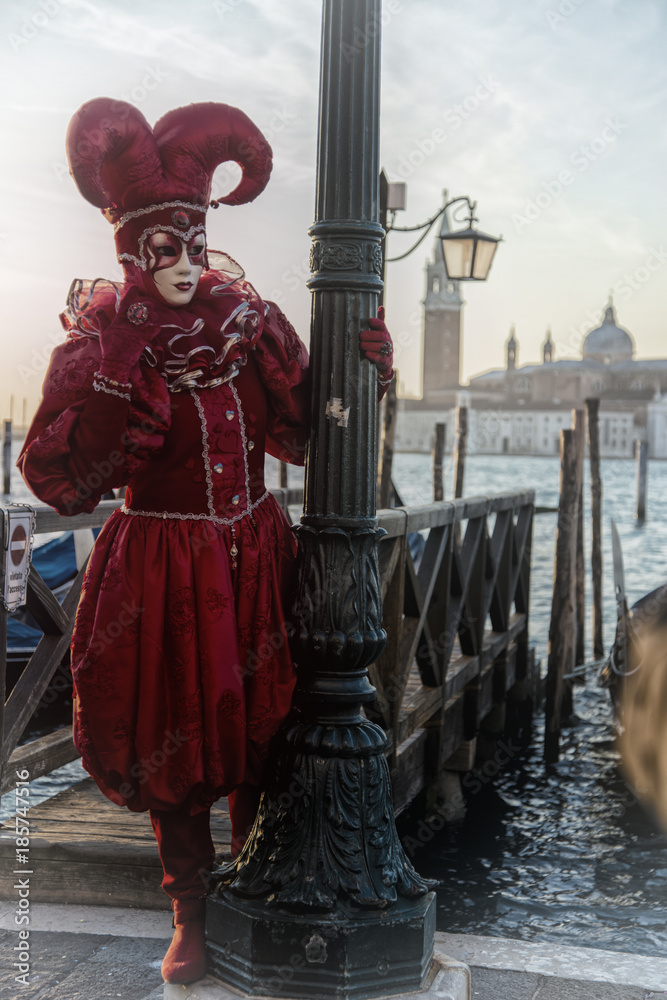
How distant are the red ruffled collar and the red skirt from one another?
31 centimetres

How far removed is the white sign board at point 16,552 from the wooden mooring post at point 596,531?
8.52m

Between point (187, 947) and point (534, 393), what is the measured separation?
366ft

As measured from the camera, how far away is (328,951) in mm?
1894

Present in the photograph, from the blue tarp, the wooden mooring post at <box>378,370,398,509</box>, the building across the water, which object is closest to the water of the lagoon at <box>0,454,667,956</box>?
the blue tarp

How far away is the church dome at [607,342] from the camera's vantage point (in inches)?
4327

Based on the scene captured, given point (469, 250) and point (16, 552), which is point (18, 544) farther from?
point (469, 250)

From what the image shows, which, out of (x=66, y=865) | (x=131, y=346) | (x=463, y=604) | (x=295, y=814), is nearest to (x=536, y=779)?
(x=463, y=604)

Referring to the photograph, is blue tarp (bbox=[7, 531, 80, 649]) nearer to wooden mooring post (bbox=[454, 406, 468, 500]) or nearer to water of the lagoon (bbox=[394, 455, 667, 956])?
water of the lagoon (bbox=[394, 455, 667, 956])

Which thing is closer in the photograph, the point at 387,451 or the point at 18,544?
the point at 18,544

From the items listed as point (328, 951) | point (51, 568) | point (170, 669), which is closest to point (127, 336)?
point (170, 669)

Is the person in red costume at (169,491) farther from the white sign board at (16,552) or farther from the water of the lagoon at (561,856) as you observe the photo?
the water of the lagoon at (561,856)

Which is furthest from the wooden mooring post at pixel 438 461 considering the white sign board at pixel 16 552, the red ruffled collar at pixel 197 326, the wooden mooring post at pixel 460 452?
the red ruffled collar at pixel 197 326

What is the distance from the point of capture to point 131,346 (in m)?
1.89

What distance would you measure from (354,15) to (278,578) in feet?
3.73
